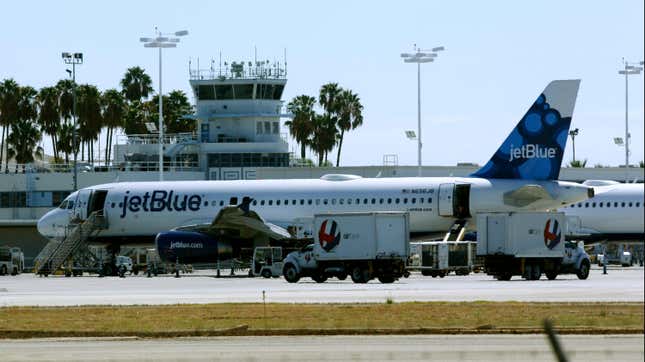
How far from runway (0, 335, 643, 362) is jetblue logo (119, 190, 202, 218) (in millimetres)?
36339

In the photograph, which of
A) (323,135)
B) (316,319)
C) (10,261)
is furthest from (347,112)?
(316,319)

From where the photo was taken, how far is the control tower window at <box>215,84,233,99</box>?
88438mm

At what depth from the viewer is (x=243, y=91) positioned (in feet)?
290

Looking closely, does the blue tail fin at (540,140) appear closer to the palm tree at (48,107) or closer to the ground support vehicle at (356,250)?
the ground support vehicle at (356,250)

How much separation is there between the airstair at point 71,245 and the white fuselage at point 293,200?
0.47m

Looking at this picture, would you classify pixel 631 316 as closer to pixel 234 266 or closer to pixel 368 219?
pixel 368 219

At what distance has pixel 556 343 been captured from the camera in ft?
34.4

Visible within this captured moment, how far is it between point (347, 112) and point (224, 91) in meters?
33.4

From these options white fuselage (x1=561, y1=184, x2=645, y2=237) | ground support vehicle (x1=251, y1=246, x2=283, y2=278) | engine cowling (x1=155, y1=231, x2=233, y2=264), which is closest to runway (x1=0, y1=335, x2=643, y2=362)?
ground support vehicle (x1=251, y1=246, x2=283, y2=278)

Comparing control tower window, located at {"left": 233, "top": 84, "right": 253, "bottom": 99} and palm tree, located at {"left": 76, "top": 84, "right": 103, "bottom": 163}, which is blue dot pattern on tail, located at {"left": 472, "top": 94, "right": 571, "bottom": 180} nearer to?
control tower window, located at {"left": 233, "top": 84, "right": 253, "bottom": 99}

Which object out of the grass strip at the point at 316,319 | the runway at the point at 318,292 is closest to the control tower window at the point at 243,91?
the runway at the point at 318,292

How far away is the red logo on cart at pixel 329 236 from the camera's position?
4834 centimetres

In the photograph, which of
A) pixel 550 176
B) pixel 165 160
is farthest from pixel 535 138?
pixel 165 160

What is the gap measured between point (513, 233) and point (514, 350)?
91.9 feet
